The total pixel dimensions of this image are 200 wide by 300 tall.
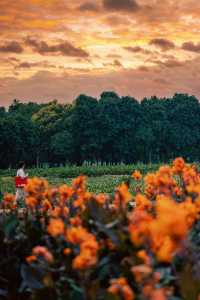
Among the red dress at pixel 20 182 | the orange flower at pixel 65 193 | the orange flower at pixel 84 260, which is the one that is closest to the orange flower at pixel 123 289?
the orange flower at pixel 84 260

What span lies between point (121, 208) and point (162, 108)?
260 ft

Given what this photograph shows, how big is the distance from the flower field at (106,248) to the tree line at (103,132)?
59066 millimetres

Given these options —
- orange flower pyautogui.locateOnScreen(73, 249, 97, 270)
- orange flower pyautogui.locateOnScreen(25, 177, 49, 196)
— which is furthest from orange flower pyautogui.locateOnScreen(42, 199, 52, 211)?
orange flower pyautogui.locateOnScreen(73, 249, 97, 270)

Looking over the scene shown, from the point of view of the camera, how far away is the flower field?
2.19 meters

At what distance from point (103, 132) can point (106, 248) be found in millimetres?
64838

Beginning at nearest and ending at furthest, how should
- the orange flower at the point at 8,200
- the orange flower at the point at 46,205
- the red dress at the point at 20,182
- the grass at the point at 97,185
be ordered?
the orange flower at the point at 46,205
the orange flower at the point at 8,200
the red dress at the point at 20,182
the grass at the point at 97,185

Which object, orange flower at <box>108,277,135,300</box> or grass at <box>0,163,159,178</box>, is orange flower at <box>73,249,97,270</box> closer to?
orange flower at <box>108,277,135,300</box>

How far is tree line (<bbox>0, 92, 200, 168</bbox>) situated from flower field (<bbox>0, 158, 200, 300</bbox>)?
59066 mm

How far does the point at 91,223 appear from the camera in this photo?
3.65m

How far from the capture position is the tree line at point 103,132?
6631 cm

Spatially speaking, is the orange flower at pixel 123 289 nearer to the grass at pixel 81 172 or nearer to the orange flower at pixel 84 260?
the orange flower at pixel 84 260

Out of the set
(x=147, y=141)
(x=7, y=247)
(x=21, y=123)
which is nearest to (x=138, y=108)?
(x=147, y=141)

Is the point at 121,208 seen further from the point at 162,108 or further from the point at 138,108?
the point at 162,108

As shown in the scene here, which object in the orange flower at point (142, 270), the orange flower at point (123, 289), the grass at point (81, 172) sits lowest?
the orange flower at point (123, 289)
